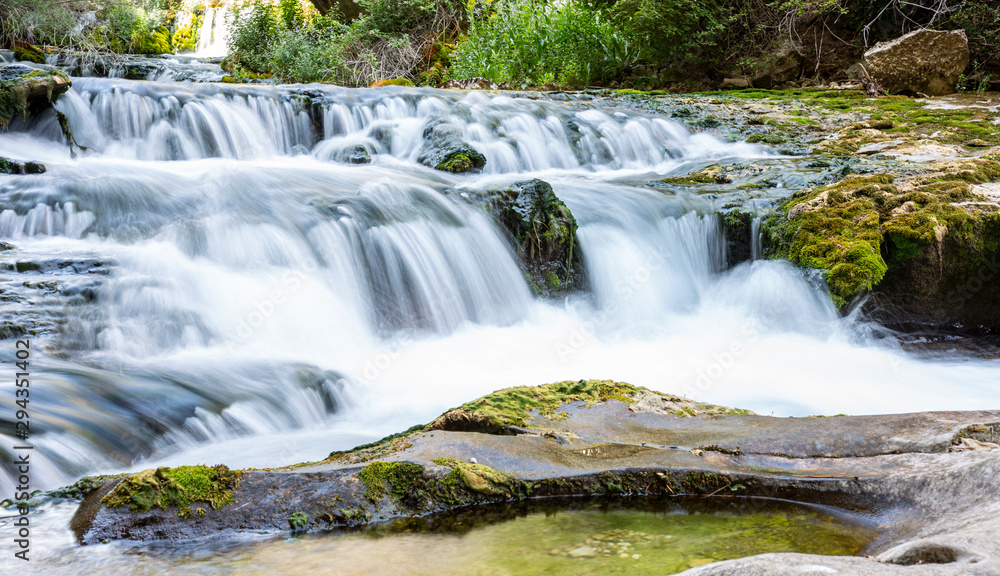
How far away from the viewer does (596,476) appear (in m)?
2.35

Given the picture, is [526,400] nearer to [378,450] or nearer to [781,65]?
[378,450]

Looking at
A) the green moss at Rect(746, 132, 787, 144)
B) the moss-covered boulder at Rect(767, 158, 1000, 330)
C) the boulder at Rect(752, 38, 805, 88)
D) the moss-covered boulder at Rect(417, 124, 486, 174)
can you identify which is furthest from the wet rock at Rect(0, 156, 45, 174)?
the boulder at Rect(752, 38, 805, 88)

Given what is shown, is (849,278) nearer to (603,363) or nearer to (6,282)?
(603,363)

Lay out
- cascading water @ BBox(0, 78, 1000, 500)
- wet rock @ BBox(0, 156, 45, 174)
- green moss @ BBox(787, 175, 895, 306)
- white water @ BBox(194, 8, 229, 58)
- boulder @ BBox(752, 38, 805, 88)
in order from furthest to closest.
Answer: white water @ BBox(194, 8, 229, 58)
boulder @ BBox(752, 38, 805, 88)
wet rock @ BBox(0, 156, 45, 174)
green moss @ BBox(787, 175, 895, 306)
cascading water @ BBox(0, 78, 1000, 500)

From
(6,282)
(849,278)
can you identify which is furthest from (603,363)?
(6,282)

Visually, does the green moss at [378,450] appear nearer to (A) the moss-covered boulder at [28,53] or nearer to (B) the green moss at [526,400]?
(B) the green moss at [526,400]

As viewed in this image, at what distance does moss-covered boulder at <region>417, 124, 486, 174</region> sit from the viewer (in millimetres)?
8672

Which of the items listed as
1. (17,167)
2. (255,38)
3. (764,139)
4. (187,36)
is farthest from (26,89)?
(187,36)

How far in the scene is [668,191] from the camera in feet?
25.6

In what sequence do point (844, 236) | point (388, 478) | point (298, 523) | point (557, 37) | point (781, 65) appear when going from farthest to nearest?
point (557, 37)
point (781, 65)
point (844, 236)
point (388, 478)
point (298, 523)

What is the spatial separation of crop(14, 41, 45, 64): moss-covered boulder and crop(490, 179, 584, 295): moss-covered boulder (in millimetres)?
11525

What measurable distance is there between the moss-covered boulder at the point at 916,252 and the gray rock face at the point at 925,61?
6181 mm

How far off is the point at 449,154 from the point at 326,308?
3855 mm

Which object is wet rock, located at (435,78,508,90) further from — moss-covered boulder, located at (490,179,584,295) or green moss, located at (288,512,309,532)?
green moss, located at (288,512,309,532)
